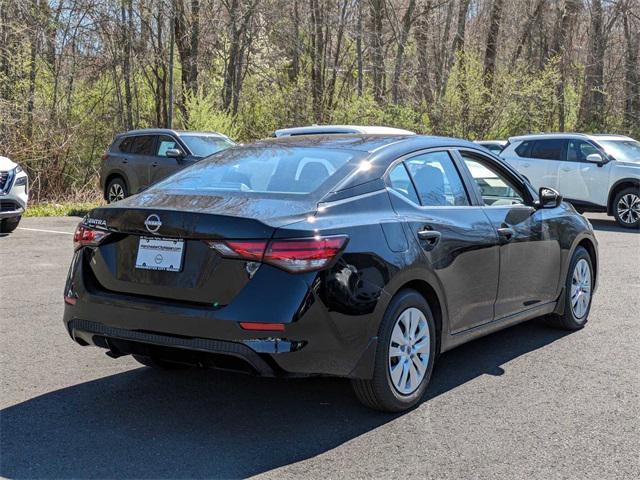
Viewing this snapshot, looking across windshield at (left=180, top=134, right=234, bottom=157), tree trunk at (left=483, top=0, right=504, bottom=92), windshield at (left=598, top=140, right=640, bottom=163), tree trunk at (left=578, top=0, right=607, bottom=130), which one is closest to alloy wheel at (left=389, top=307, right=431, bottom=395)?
windshield at (left=180, top=134, right=234, bottom=157)

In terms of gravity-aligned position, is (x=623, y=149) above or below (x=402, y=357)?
above

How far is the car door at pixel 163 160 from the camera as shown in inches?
647

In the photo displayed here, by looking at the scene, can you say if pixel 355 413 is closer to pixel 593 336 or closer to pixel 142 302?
pixel 142 302

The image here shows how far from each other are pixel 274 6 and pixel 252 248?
83.8 ft

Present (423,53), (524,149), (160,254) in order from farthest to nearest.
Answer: (423,53)
(524,149)
(160,254)

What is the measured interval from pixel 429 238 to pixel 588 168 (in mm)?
12373

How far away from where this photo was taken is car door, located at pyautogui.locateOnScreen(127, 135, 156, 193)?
665 inches

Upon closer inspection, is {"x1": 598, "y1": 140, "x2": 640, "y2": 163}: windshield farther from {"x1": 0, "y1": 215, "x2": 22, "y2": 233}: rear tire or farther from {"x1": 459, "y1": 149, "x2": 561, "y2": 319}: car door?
{"x1": 0, "y1": 215, "x2": 22, "y2": 233}: rear tire

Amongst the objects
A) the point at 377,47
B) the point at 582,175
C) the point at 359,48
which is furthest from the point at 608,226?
the point at 377,47

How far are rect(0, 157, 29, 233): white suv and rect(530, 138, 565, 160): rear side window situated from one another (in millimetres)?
10325

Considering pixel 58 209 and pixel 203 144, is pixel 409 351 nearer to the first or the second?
pixel 203 144

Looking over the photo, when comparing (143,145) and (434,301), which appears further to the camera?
(143,145)

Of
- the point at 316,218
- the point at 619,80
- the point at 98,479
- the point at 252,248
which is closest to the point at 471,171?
the point at 316,218

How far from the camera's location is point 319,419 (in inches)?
180
